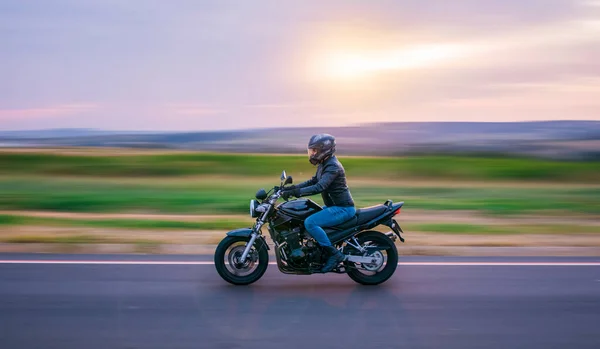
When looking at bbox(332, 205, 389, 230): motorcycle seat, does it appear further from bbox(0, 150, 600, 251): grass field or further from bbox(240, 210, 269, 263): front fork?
bbox(0, 150, 600, 251): grass field

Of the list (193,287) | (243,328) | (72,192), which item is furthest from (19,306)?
(72,192)

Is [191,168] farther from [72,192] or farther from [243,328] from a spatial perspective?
[243,328]

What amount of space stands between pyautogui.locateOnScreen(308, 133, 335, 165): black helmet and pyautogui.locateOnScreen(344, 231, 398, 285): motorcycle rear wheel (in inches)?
38.3

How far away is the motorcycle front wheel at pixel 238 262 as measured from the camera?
723cm

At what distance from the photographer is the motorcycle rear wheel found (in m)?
7.36

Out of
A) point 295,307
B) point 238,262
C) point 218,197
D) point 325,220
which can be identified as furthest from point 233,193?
point 295,307

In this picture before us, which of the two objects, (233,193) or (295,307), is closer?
(295,307)

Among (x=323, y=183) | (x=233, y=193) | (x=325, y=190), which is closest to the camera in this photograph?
(x=323, y=183)

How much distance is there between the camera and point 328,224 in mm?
Answer: 7137

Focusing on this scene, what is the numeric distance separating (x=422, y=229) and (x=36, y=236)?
6.21 meters

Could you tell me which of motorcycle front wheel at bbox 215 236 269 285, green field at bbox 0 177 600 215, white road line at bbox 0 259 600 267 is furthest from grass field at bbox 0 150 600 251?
motorcycle front wheel at bbox 215 236 269 285

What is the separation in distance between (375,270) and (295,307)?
1305 mm

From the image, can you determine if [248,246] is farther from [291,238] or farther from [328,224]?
[328,224]

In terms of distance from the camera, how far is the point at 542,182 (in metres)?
23.4
